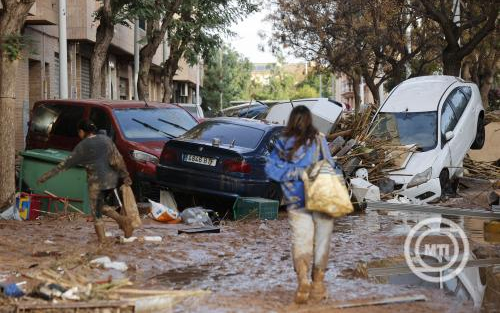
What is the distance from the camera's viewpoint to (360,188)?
45.1 ft

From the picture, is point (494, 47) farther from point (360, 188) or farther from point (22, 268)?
point (22, 268)

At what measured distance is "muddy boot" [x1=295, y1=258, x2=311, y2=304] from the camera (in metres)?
6.37

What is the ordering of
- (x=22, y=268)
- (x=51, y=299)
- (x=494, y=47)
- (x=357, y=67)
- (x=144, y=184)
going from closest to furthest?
(x=51, y=299), (x=22, y=268), (x=144, y=184), (x=494, y=47), (x=357, y=67)

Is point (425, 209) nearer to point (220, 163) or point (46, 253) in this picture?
point (220, 163)

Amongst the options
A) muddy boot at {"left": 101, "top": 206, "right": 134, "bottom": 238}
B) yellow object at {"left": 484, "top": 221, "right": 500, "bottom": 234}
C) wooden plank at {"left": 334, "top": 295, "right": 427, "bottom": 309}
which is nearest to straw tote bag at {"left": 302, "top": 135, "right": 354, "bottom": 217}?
wooden plank at {"left": 334, "top": 295, "right": 427, "bottom": 309}

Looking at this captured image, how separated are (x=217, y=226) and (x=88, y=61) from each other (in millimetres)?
22371

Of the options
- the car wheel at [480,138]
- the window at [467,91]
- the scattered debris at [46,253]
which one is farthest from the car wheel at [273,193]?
the car wheel at [480,138]

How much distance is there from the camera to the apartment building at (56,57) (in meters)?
23.3

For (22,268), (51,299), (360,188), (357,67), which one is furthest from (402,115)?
(357,67)

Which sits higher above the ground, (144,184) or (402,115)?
(402,115)

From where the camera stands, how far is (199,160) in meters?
12.0

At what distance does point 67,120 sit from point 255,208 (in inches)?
174

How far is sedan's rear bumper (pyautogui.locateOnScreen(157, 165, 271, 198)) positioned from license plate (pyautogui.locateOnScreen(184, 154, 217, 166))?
0.51ft

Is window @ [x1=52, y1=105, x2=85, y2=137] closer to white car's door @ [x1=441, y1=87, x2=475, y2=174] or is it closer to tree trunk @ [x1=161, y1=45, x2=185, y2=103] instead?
white car's door @ [x1=441, y1=87, x2=475, y2=174]
